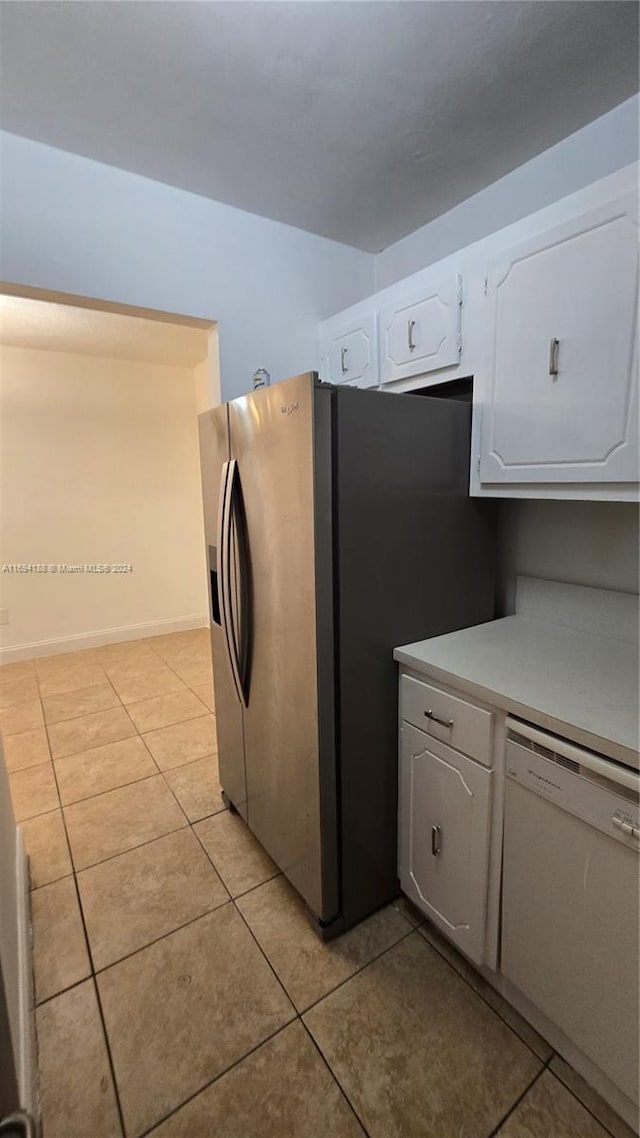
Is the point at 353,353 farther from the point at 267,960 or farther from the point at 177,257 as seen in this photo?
the point at 267,960

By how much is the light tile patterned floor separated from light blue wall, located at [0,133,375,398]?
1.97 meters

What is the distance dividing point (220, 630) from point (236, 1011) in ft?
3.76

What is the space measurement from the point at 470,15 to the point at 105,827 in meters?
2.96

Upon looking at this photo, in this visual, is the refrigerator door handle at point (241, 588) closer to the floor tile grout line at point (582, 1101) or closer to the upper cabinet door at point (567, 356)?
the upper cabinet door at point (567, 356)

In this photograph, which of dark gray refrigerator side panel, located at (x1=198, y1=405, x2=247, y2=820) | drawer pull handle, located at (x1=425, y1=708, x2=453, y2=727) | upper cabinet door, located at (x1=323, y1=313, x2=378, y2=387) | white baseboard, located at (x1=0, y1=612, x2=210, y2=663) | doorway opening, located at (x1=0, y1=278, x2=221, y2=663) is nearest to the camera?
drawer pull handle, located at (x1=425, y1=708, x2=453, y2=727)

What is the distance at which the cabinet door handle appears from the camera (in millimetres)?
1268

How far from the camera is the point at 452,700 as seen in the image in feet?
4.21

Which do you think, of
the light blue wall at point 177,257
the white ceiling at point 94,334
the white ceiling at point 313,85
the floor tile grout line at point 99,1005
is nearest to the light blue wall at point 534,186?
the white ceiling at point 313,85

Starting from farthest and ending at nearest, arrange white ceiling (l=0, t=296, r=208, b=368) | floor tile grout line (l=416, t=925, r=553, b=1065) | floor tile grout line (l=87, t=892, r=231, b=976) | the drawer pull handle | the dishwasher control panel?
white ceiling (l=0, t=296, r=208, b=368), floor tile grout line (l=87, t=892, r=231, b=976), the drawer pull handle, floor tile grout line (l=416, t=925, r=553, b=1065), the dishwasher control panel

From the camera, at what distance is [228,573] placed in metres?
1.65

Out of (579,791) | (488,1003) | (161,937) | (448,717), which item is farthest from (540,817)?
(161,937)

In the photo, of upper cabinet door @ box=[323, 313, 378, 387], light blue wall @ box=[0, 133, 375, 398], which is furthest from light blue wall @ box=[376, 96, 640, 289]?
upper cabinet door @ box=[323, 313, 378, 387]

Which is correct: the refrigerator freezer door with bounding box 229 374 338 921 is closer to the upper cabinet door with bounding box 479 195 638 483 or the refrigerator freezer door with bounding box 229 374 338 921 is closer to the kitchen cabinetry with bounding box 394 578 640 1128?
the kitchen cabinetry with bounding box 394 578 640 1128

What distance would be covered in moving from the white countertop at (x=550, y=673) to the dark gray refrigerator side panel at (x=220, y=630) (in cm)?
78
